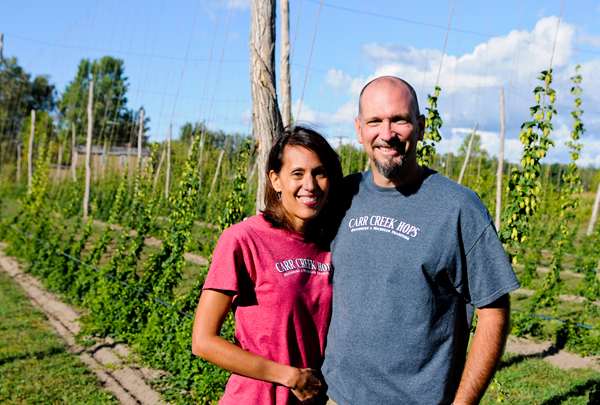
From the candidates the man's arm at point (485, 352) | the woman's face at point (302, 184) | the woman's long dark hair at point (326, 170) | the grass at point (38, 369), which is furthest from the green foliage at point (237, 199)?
the man's arm at point (485, 352)

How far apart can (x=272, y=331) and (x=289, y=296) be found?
0.49 ft

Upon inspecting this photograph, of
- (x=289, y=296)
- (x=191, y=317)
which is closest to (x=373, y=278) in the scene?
(x=289, y=296)

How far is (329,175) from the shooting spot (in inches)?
76.5

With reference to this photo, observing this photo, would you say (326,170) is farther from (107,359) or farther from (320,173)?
(107,359)

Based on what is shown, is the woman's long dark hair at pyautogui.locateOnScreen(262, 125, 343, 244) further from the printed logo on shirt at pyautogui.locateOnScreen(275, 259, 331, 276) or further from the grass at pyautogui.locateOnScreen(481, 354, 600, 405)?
the grass at pyautogui.locateOnScreen(481, 354, 600, 405)

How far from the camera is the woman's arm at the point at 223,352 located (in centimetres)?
167

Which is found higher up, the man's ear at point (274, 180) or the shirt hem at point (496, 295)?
the man's ear at point (274, 180)

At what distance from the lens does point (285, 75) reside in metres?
4.30

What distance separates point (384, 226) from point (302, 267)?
14.5 inches

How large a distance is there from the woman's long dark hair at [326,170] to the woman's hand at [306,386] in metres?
0.54

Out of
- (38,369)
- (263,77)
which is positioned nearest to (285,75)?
(263,77)

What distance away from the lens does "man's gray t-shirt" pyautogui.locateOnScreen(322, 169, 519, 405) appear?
1.59 metres

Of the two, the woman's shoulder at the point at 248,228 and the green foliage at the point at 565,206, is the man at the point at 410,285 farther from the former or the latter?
the green foliage at the point at 565,206

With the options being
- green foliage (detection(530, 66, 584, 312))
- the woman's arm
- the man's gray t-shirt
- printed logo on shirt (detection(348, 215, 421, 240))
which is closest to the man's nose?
the man's gray t-shirt
